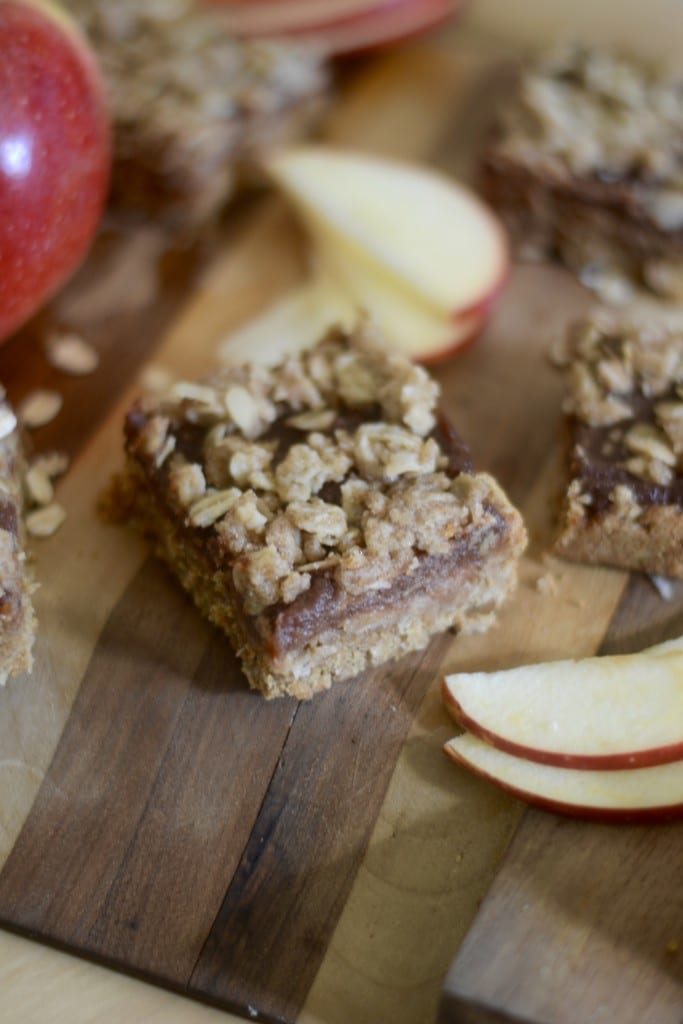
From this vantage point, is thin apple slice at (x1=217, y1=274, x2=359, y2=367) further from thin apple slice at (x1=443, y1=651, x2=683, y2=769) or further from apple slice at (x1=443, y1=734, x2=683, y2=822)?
apple slice at (x1=443, y1=734, x2=683, y2=822)

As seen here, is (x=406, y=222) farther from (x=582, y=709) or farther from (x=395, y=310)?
(x=582, y=709)

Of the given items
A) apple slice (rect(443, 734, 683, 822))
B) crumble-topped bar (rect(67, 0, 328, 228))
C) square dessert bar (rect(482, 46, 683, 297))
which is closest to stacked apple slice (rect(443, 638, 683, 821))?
apple slice (rect(443, 734, 683, 822))

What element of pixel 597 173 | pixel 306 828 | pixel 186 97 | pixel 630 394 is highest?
pixel 186 97

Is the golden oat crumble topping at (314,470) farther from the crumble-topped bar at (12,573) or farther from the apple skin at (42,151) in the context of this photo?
the apple skin at (42,151)

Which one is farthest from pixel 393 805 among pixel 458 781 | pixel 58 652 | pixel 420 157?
pixel 420 157

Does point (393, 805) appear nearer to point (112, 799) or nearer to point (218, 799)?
point (218, 799)

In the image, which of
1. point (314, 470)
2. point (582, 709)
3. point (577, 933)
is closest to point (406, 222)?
point (314, 470)
